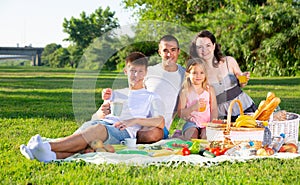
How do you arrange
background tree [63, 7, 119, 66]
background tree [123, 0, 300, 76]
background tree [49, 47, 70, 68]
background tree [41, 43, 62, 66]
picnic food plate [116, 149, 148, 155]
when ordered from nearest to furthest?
picnic food plate [116, 149, 148, 155], background tree [123, 0, 300, 76], background tree [49, 47, 70, 68], background tree [63, 7, 119, 66], background tree [41, 43, 62, 66]

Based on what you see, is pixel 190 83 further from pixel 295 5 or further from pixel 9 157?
pixel 295 5

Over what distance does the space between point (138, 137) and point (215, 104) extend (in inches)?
34.5

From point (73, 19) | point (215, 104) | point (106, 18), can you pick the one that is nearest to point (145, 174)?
point (215, 104)

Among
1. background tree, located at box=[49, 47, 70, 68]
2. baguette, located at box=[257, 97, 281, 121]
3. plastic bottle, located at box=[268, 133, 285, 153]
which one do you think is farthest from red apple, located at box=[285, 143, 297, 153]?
background tree, located at box=[49, 47, 70, 68]

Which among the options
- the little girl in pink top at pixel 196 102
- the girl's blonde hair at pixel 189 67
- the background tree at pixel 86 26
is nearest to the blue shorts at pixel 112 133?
the little girl in pink top at pixel 196 102

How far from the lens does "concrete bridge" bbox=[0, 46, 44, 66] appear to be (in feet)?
137

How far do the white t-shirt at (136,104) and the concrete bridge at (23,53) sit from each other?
125ft

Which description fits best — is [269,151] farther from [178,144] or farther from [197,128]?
[197,128]

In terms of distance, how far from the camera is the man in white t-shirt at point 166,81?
409 centimetres

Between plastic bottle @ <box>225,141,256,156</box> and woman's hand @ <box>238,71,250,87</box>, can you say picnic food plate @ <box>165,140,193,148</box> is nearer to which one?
plastic bottle @ <box>225,141,256,156</box>

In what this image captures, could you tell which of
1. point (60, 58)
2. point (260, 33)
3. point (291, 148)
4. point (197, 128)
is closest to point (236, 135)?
point (291, 148)

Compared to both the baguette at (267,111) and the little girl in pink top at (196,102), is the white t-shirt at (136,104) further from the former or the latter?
the baguette at (267,111)

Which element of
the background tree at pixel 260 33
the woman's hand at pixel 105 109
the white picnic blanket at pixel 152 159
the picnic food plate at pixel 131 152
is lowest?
the white picnic blanket at pixel 152 159

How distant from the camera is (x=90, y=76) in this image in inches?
157
